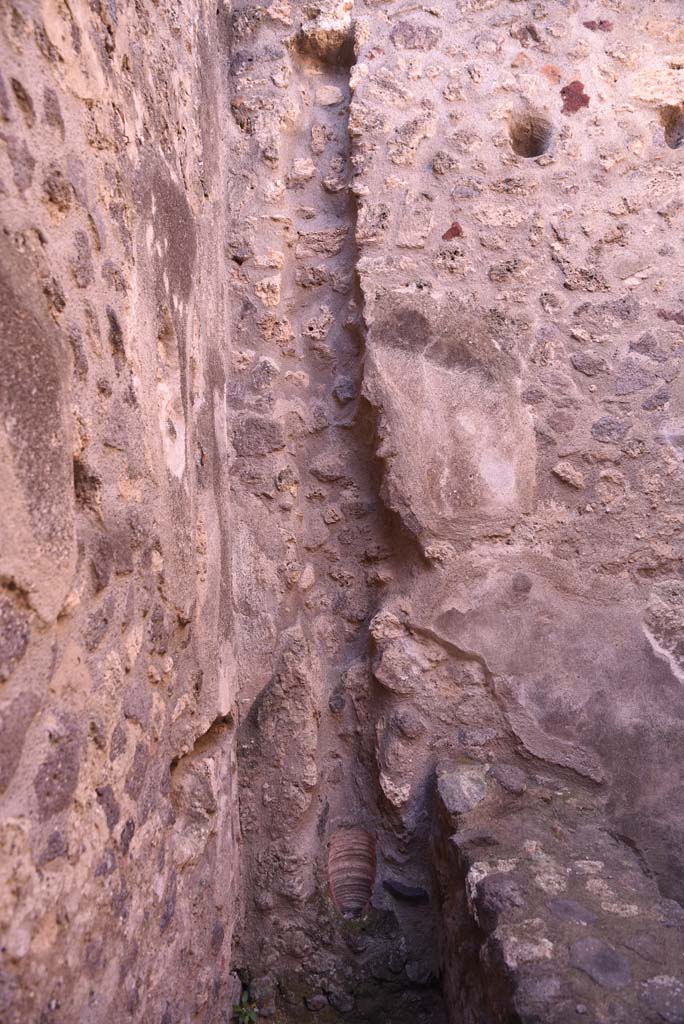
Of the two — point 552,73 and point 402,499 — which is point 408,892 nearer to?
point 402,499

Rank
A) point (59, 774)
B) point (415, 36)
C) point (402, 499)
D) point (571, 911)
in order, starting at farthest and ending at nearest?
point (415, 36) < point (402, 499) < point (571, 911) < point (59, 774)

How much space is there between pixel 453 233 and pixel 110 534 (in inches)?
59.5

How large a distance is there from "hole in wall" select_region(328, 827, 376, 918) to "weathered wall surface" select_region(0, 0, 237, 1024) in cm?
28

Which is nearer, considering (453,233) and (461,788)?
(461,788)

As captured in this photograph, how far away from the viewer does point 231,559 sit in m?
2.42

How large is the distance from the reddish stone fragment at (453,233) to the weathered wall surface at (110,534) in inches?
27.3

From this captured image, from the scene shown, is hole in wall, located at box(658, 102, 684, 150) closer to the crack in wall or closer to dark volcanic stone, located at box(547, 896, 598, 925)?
the crack in wall

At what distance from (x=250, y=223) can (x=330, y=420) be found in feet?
2.16

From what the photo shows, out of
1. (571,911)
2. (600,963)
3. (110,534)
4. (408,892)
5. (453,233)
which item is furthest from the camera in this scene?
(453,233)

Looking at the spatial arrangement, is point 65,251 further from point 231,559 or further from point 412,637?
point 412,637

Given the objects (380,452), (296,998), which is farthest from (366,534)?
(296,998)

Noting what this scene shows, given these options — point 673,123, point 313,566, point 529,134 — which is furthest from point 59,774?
point 673,123

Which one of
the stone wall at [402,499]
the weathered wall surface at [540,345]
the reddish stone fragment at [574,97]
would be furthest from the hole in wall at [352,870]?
the reddish stone fragment at [574,97]

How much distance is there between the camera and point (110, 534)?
1.51 m
